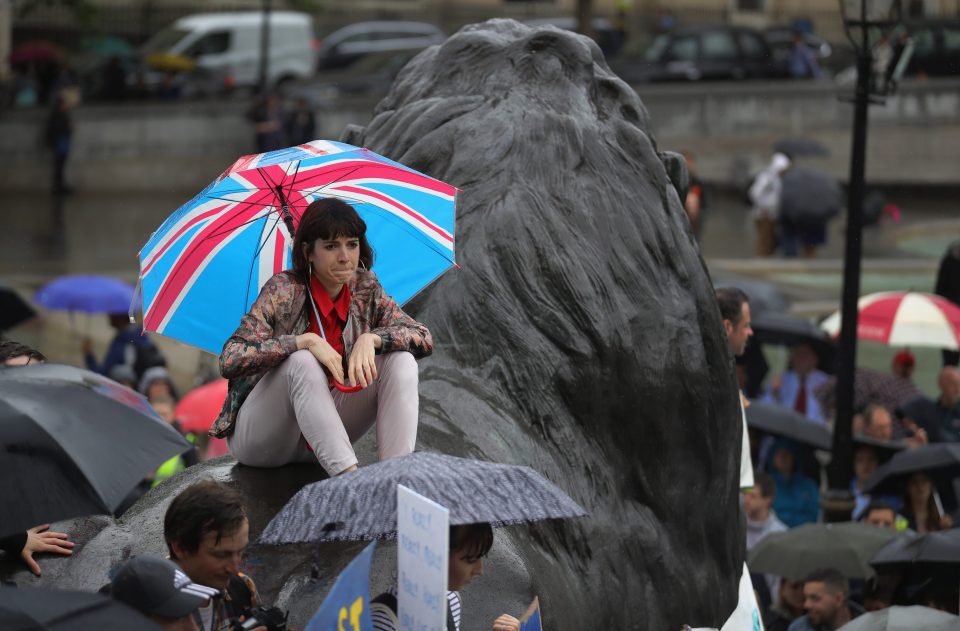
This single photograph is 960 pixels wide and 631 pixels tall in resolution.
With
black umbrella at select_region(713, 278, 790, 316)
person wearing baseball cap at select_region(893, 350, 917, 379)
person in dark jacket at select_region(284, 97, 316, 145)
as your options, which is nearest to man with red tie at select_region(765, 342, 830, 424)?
person wearing baseball cap at select_region(893, 350, 917, 379)

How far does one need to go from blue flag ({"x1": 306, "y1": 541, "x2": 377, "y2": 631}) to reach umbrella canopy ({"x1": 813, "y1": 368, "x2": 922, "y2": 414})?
9502mm

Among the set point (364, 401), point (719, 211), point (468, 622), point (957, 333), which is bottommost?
point (719, 211)

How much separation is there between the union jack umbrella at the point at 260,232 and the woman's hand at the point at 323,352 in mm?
763

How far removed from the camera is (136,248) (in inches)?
979

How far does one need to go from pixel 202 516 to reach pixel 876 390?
9943mm

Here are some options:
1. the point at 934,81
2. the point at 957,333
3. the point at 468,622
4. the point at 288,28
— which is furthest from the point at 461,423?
the point at 288,28

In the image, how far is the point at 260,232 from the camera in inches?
232

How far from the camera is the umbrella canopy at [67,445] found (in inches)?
176

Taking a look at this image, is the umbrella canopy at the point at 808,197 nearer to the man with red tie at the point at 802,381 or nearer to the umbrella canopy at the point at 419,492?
the man with red tie at the point at 802,381

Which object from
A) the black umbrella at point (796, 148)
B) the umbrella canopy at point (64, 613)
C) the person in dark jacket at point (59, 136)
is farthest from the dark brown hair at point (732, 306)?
the person in dark jacket at point (59, 136)

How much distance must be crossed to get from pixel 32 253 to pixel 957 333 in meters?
14.1

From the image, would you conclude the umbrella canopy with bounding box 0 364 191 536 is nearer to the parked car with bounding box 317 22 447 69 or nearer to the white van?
the white van

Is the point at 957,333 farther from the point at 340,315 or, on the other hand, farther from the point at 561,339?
the point at 340,315

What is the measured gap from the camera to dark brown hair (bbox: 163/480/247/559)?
4379mm
